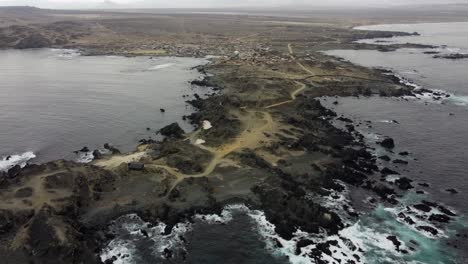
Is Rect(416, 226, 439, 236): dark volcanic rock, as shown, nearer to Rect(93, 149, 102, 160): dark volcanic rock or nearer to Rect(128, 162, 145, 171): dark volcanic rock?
Rect(128, 162, 145, 171): dark volcanic rock

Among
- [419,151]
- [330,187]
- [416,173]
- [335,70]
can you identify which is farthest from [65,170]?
[335,70]

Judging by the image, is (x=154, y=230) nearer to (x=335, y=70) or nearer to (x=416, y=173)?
(x=416, y=173)

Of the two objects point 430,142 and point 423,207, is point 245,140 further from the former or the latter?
point 430,142

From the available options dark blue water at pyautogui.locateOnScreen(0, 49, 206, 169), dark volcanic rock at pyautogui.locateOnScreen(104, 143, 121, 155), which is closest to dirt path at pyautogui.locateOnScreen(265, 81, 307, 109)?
dark blue water at pyautogui.locateOnScreen(0, 49, 206, 169)

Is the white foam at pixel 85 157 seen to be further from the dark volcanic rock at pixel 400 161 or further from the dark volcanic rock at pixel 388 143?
the dark volcanic rock at pixel 388 143

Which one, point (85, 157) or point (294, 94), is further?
point (294, 94)

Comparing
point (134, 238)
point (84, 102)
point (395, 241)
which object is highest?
point (395, 241)

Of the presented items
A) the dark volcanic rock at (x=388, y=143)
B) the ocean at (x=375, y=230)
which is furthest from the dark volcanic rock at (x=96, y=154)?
the dark volcanic rock at (x=388, y=143)

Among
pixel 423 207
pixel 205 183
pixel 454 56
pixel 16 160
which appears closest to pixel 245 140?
pixel 205 183
